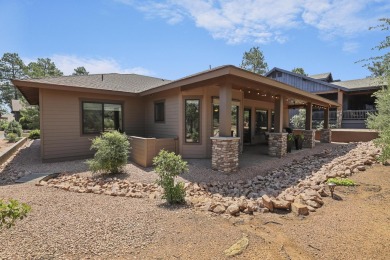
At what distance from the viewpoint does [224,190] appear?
5758 mm

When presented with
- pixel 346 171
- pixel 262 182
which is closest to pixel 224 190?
pixel 262 182

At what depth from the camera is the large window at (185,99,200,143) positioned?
340 inches

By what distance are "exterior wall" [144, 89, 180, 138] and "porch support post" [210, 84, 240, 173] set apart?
2.46 meters

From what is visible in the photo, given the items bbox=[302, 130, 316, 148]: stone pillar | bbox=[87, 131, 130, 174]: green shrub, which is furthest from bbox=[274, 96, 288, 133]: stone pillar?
bbox=[87, 131, 130, 174]: green shrub

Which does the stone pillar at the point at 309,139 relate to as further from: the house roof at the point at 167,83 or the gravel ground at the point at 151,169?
the gravel ground at the point at 151,169

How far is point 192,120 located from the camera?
8.67 m

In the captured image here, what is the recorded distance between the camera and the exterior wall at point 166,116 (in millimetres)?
8883

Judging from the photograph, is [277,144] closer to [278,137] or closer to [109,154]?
[278,137]

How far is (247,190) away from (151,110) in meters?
6.50

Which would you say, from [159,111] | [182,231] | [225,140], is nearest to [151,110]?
[159,111]

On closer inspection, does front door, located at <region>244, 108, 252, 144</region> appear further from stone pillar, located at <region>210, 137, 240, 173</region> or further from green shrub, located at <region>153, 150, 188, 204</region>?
green shrub, located at <region>153, 150, 188, 204</region>

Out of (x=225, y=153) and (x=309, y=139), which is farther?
(x=309, y=139)

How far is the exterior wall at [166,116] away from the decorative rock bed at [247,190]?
350cm

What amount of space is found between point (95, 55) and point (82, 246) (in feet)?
47.9
